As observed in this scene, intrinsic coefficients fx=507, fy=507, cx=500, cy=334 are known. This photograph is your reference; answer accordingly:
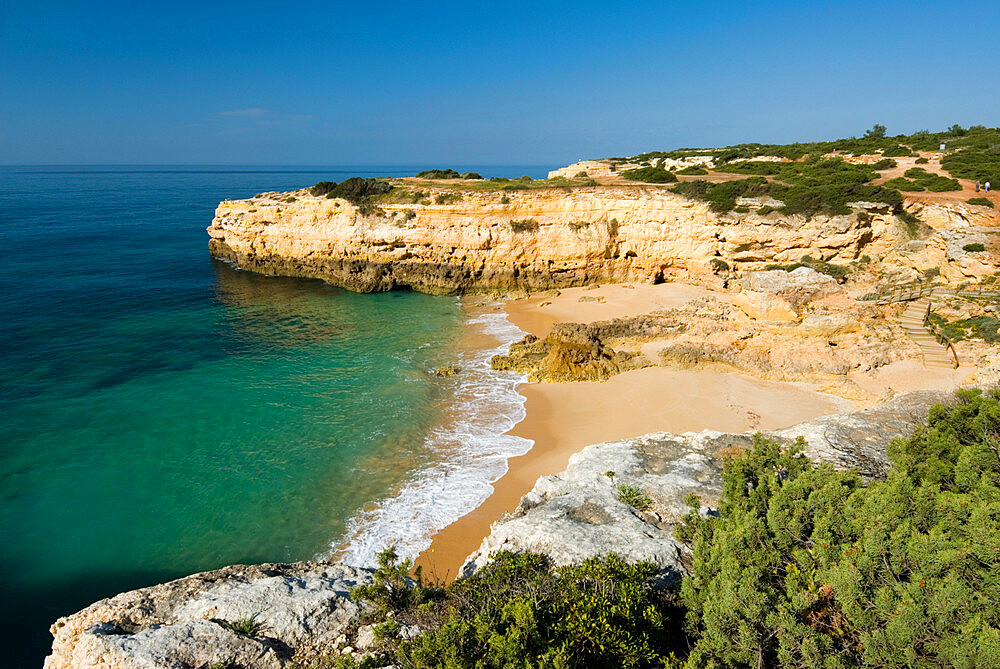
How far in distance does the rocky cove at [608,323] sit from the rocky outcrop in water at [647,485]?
0.04 metres

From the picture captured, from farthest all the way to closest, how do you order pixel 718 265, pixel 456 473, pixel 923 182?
pixel 718 265 < pixel 923 182 < pixel 456 473

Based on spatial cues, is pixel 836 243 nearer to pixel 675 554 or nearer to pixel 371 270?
pixel 675 554

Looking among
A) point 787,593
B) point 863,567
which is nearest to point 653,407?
point 787,593

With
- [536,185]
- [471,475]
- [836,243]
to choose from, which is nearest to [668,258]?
[836,243]

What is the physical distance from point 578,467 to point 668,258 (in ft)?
70.3

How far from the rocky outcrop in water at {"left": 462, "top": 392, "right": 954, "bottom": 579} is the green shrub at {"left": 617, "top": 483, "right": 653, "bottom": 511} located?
17 mm

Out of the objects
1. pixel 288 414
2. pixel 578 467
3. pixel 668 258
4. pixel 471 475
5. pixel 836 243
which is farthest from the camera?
pixel 668 258

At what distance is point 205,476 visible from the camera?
13000mm

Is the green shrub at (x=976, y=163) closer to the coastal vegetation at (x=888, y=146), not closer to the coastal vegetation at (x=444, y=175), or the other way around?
the coastal vegetation at (x=888, y=146)

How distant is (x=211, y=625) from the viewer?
546cm

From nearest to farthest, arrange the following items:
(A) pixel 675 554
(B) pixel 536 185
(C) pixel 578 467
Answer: (A) pixel 675 554, (C) pixel 578 467, (B) pixel 536 185

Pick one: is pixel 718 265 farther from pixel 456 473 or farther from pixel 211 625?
pixel 211 625

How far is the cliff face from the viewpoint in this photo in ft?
83.4

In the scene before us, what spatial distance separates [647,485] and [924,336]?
13639 millimetres
